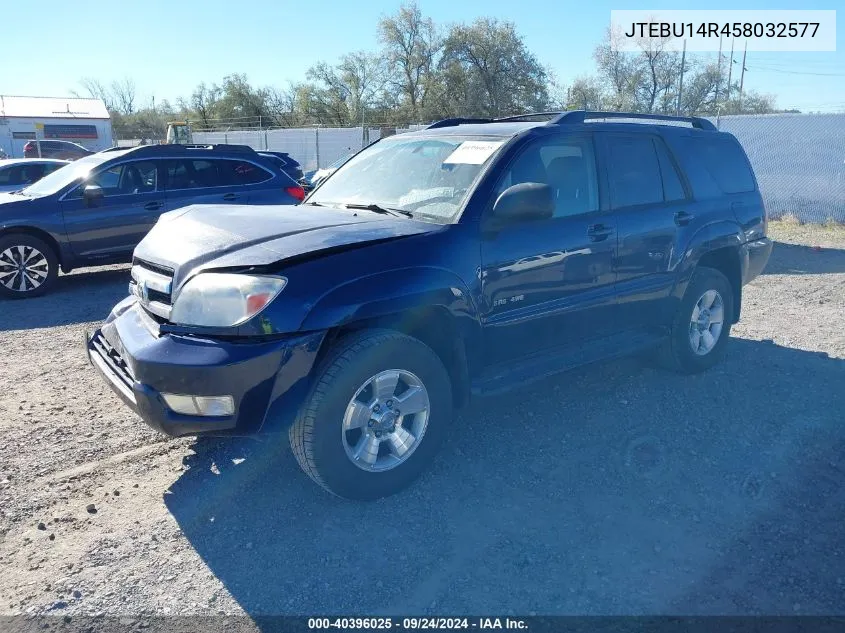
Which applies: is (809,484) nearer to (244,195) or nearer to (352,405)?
(352,405)

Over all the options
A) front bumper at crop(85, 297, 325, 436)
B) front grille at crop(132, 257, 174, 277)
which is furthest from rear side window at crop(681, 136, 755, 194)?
front grille at crop(132, 257, 174, 277)

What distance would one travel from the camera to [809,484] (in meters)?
3.79

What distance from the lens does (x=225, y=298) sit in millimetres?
3137

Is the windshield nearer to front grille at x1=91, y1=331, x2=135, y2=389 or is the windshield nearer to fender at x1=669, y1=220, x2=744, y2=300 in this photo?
front grille at x1=91, y1=331, x2=135, y2=389

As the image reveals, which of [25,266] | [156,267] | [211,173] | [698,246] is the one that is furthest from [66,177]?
[698,246]

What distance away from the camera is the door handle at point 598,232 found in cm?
430

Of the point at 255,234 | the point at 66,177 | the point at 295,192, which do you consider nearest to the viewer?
the point at 255,234

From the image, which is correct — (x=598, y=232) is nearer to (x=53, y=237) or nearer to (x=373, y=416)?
(x=373, y=416)

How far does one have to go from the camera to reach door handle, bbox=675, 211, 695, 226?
496 cm

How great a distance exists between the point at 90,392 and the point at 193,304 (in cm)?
228

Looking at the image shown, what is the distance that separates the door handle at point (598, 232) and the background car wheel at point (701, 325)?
1143mm

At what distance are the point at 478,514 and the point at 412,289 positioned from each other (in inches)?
46.1

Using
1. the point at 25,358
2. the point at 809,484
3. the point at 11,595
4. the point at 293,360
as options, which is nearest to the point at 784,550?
the point at 809,484

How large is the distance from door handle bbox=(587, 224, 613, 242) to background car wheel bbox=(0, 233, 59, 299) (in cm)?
668
